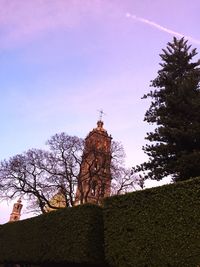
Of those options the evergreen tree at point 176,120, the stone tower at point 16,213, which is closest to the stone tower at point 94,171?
the evergreen tree at point 176,120

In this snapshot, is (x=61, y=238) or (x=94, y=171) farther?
(x=94, y=171)

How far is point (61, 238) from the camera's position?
17484mm

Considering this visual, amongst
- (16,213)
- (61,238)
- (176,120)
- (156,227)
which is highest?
(16,213)

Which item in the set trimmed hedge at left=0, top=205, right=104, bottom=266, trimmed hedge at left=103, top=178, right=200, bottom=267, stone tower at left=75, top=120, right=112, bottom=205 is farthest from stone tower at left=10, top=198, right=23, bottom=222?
trimmed hedge at left=103, top=178, right=200, bottom=267

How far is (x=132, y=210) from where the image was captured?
14.4m

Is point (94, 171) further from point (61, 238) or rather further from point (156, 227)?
point (156, 227)

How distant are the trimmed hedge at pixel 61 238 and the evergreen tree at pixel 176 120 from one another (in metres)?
7.90

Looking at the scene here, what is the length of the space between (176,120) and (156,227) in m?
12.3

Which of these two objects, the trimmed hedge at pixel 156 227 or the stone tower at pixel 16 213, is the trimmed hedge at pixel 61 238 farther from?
the stone tower at pixel 16 213

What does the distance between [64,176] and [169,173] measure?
12585 mm

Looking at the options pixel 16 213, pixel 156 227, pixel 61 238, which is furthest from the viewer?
pixel 16 213

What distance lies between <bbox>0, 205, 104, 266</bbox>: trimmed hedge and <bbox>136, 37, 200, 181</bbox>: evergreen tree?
25.9 feet

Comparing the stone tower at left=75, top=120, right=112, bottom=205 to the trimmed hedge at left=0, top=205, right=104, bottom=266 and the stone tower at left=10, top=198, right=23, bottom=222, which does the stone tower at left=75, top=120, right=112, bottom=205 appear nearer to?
the trimmed hedge at left=0, top=205, right=104, bottom=266

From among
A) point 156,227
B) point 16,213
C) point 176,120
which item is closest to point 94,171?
point 176,120
